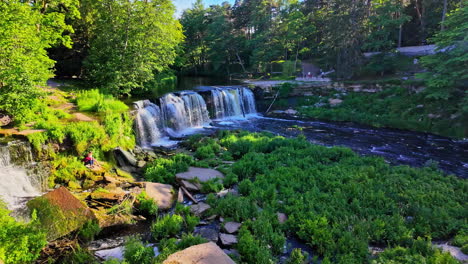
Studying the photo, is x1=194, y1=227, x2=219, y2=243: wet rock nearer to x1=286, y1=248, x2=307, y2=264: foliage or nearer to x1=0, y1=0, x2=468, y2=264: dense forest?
x1=0, y1=0, x2=468, y2=264: dense forest

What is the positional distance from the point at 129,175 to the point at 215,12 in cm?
4276

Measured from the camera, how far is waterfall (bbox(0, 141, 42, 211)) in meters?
7.46

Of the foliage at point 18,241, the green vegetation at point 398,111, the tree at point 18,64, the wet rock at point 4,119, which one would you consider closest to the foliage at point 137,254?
the foliage at point 18,241

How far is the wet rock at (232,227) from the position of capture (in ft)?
21.9

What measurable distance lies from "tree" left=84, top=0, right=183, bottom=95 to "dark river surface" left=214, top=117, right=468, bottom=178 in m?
7.10

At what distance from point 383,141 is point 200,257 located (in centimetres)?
1400

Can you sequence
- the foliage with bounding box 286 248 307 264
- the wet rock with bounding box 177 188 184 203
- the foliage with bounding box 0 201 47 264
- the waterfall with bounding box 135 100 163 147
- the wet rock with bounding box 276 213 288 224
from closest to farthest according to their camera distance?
the foliage with bounding box 0 201 47 264
the foliage with bounding box 286 248 307 264
the wet rock with bounding box 276 213 288 224
the wet rock with bounding box 177 188 184 203
the waterfall with bounding box 135 100 163 147

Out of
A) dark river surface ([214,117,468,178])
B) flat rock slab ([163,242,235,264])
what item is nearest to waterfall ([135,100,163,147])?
dark river surface ([214,117,468,178])

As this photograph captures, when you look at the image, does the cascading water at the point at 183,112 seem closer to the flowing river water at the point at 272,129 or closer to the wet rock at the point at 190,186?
the flowing river water at the point at 272,129

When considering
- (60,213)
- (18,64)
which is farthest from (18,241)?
(18,64)

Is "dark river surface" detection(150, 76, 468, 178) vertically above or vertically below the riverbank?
below

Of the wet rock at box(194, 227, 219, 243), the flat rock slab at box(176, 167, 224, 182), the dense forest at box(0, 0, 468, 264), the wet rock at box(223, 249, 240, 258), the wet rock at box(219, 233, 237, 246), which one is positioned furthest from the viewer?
the flat rock slab at box(176, 167, 224, 182)

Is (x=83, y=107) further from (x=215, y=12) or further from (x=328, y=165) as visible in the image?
(x=215, y=12)

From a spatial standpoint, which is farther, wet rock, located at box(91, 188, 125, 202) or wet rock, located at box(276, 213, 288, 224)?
wet rock, located at box(91, 188, 125, 202)
